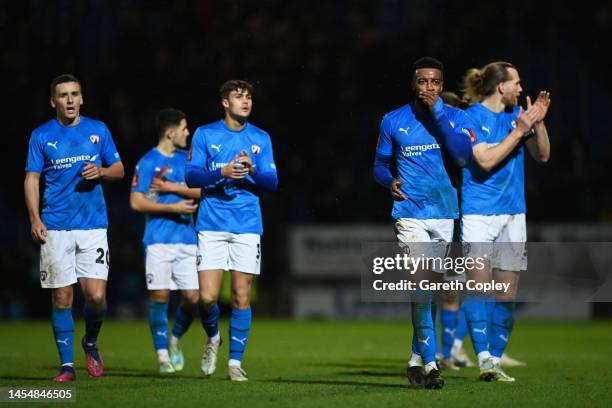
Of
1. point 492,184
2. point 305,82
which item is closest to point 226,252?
point 492,184

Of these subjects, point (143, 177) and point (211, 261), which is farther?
point (143, 177)

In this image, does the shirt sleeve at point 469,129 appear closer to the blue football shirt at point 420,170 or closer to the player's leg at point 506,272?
the blue football shirt at point 420,170

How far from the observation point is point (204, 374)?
9.23 m

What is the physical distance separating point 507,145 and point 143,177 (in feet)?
12.3

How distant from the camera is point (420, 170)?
26.1 feet

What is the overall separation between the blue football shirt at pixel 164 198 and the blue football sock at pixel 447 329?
102 inches

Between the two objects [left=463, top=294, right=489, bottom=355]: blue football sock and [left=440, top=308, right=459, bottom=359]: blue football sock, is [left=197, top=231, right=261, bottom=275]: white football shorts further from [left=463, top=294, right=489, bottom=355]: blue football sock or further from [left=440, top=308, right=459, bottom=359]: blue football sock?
[left=440, top=308, right=459, bottom=359]: blue football sock

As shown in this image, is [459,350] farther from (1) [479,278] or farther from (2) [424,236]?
(2) [424,236]

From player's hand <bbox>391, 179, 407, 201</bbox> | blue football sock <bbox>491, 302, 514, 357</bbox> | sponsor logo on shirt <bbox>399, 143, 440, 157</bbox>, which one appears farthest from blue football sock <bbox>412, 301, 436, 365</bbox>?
blue football sock <bbox>491, 302, 514, 357</bbox>

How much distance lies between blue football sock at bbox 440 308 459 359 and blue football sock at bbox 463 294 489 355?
1539 mm

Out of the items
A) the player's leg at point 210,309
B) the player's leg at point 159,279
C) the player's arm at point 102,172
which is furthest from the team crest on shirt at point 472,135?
the player's leg at point 159,279

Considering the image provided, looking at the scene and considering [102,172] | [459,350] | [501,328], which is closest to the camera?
[102,172]

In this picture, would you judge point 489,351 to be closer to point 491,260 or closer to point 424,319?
point 491,260

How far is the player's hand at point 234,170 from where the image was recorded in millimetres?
8352
